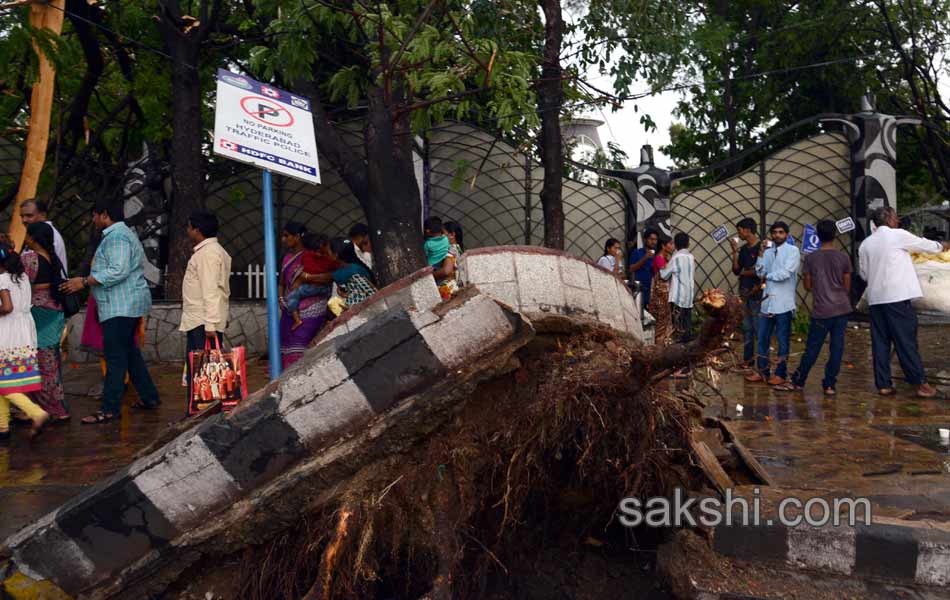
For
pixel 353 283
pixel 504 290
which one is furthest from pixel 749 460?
pixel 353 283

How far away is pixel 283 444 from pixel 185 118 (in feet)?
27.6

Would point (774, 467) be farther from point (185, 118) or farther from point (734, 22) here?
point (734, 22)

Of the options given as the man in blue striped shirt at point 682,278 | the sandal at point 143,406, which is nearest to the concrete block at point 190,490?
the sandal at point 143,406

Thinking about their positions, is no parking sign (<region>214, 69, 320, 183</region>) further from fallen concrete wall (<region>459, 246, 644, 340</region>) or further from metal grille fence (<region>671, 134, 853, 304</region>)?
metal grille fence (<region>671, 134, 853, 304</region>)

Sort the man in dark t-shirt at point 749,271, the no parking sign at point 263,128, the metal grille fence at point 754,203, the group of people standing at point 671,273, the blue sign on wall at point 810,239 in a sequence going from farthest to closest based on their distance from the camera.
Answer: the metal grille fence at point 754,203
the blue sign on wall at point 810,239
the group of people standing at point 671,273
the man in dark t-shirt at point 749,271
the no parking sign at point 263,128

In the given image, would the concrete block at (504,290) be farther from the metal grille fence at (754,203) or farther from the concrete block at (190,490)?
the metal grille fence at (754,203)

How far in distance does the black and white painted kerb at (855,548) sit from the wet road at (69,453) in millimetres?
3499

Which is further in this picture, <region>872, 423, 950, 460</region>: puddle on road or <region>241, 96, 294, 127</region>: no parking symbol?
<region>872, 423, 950, 460</region>: puddle on road

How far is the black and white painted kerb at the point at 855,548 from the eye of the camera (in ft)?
11.2

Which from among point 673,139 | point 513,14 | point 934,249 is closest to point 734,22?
point 673,139

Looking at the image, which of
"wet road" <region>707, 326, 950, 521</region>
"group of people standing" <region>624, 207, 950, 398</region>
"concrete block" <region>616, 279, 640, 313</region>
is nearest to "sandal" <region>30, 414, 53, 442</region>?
"concrete block" <region>616, 279, 640, 313</region>

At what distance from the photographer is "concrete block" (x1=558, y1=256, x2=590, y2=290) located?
3730 millimetres

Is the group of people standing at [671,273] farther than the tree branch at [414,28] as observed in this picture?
Yes

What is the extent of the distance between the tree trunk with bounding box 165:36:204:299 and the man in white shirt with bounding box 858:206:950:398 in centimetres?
776
